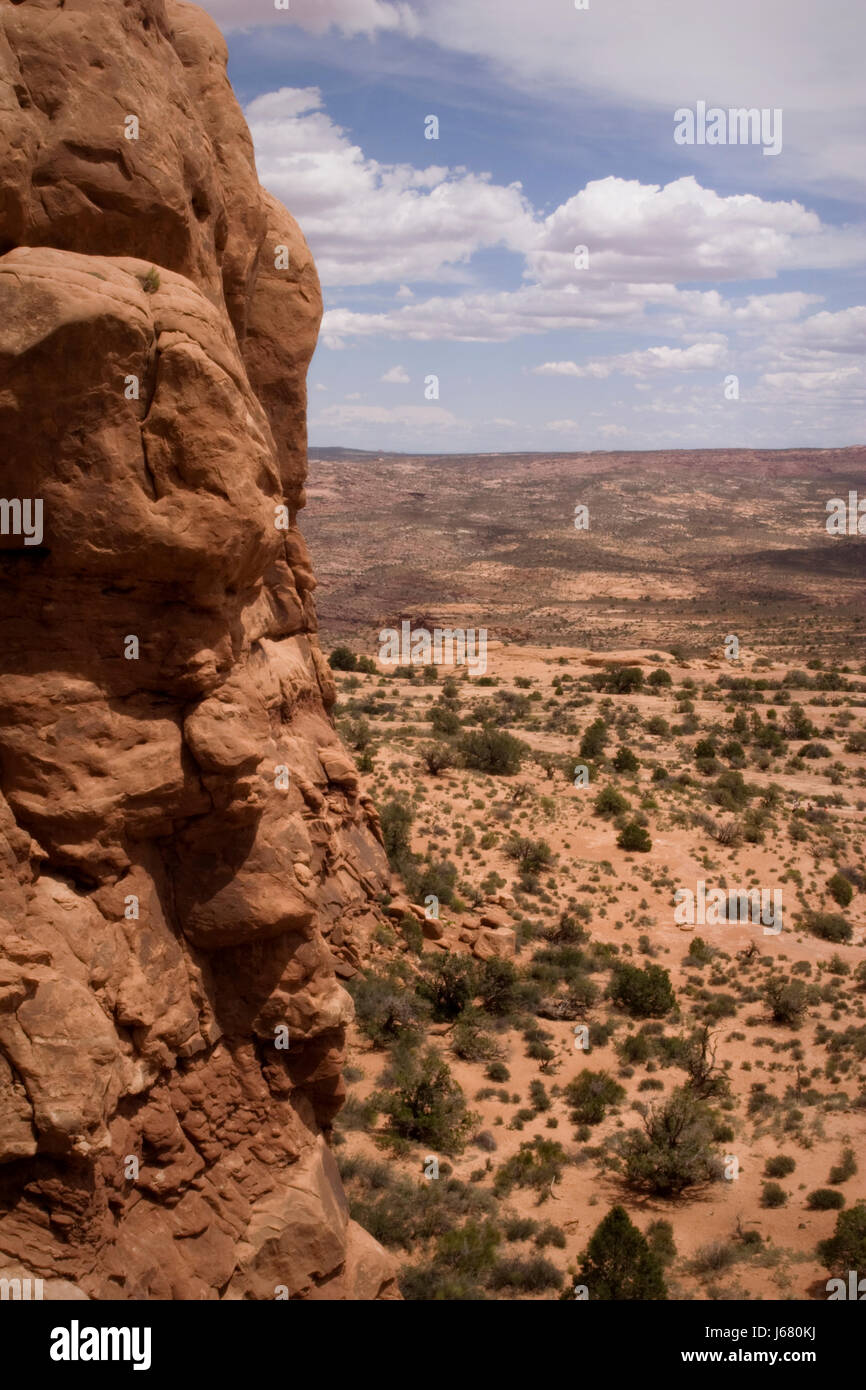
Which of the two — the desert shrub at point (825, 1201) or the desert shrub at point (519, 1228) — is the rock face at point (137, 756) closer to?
the desert shrub at point (519, 1228)

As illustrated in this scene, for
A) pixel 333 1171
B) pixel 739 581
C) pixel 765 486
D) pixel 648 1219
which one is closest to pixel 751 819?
pixel 648 1219

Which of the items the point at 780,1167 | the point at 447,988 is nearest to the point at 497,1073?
the point at 447,988

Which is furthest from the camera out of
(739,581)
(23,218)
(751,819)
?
(739,581)

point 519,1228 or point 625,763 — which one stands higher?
point 625,763

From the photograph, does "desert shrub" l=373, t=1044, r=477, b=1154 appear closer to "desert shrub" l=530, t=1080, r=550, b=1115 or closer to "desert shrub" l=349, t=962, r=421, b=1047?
"desert shrub" l=349, t=962, r=421, b=1047

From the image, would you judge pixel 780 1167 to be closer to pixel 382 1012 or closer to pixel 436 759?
pixel 382 1012

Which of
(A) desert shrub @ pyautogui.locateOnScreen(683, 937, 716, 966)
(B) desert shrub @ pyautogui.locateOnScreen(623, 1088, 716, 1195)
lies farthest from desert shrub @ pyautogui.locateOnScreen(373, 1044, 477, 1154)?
(A) desert shrub @ pyautogui.locateOnScreen(683, 937, 716, 966)

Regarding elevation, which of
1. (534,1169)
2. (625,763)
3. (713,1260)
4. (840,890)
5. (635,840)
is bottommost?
(713,1260)

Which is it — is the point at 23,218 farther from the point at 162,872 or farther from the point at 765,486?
the point at 765,486
